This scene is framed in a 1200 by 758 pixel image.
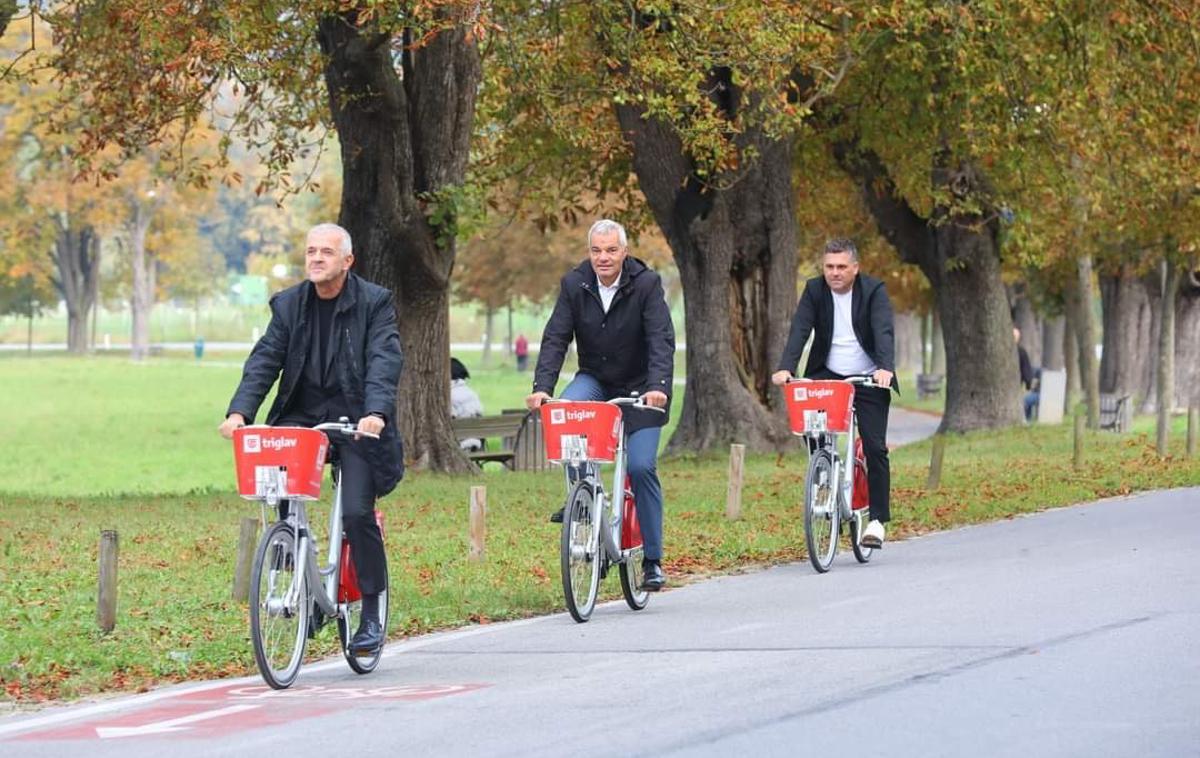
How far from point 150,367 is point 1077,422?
64.9 meters

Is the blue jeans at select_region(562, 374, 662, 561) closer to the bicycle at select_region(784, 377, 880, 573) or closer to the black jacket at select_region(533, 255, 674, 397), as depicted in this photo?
the black jacket at select_region(533, 255, 674, 397)

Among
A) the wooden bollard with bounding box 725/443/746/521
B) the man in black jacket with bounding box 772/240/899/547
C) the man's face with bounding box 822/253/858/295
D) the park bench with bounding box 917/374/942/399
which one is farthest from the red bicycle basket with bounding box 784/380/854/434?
the park bench with bounding box 917/374/942/399

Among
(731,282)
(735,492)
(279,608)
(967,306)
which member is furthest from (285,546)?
(967,306)

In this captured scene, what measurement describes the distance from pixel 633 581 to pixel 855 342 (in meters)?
2.79

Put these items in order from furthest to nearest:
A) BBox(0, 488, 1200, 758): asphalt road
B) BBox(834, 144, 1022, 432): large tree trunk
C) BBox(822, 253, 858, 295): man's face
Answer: BBox(834, 144, 1022, 432): large tree trunk, BBox(822, 253, 858, 295): man's face, BBox(0, 488, 1200, 758): asphalt road

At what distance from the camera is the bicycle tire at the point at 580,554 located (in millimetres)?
10961

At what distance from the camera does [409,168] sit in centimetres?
2281

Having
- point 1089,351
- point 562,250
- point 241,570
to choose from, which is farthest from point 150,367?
point 241,570

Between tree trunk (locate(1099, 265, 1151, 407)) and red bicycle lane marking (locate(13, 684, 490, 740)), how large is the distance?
1452 inches

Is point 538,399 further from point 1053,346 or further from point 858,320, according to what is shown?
point 1053,346

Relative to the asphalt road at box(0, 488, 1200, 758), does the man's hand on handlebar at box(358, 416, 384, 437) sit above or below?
above

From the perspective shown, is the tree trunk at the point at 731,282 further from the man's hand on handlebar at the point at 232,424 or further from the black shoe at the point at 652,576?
the man's hand on handlebar at the point at 232,424

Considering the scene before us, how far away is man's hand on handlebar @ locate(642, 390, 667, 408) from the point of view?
11.3 meters

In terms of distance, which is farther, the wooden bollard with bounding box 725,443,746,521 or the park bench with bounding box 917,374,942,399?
the park bench with bounding box 917,374,942,399
